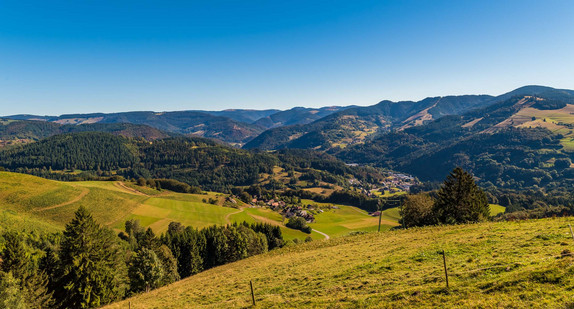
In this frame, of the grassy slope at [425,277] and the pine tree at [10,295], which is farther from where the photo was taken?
Answer: the pine tree at [10,295]

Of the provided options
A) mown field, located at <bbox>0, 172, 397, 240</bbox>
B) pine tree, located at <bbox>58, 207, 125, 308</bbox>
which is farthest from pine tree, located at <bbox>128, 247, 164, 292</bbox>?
mown field, located at <bbox>0, 172, 397, 240</bbox>

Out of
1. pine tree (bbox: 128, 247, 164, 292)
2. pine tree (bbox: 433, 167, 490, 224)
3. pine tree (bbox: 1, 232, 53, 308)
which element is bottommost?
pine tree (bbox: 128, 247, 164, 292)

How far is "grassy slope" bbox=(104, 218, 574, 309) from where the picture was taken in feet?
49.5

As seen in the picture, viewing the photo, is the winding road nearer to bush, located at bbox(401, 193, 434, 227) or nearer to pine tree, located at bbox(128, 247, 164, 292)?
pine tree, located at bbox(128, 247, 164, 292)

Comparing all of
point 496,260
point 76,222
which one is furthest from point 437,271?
point 76,222

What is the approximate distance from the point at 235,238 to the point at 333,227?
96292mm

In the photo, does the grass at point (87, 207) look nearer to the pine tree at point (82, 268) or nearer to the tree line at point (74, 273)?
the tree line at point (74, 273)

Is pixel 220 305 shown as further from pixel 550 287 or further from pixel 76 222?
pixel 76 222

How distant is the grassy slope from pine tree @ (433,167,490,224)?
Answer: 23.7 m

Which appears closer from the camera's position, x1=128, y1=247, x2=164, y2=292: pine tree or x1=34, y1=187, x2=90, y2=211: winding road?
x1=128, y1=247, x2=164, y2=292: pine tree

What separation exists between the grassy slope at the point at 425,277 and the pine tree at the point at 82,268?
16891mm

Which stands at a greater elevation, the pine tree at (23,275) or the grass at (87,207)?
the pine tree at (23,275)

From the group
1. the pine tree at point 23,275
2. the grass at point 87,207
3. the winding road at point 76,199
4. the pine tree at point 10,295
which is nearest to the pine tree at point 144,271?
the pine tree at point 23,275

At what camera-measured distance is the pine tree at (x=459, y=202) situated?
5859 centimetres
